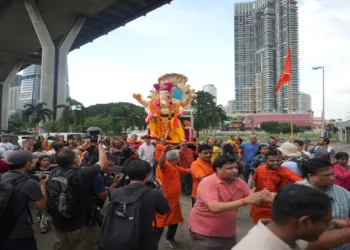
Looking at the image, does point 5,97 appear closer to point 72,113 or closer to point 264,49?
point 72,113

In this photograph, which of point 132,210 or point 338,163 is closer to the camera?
point 132,210

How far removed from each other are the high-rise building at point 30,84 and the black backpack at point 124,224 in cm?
9778

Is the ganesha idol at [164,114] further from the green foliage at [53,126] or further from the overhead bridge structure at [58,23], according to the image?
the green foliage at [53,126]

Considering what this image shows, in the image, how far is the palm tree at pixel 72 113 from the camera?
1125 inches

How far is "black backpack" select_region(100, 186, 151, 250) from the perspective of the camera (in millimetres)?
2172

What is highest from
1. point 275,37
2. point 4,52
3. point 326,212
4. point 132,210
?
point 275,37

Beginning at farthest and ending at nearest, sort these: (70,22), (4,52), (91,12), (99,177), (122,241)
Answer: (4,52), (70,22), (91,12), (99,177), (122,241)

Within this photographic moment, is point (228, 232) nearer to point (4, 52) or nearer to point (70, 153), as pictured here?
point (70, 153)

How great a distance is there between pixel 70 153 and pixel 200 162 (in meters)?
1.81

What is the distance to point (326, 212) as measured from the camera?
4.30ft

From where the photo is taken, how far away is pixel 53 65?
29.0 meters

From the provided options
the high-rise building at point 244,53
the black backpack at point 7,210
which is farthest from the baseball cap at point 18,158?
the high-rise building at point 244,53

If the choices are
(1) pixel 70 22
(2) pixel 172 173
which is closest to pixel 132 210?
(2) pixel 172 173

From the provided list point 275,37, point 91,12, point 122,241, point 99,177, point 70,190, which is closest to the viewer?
point 122,241
